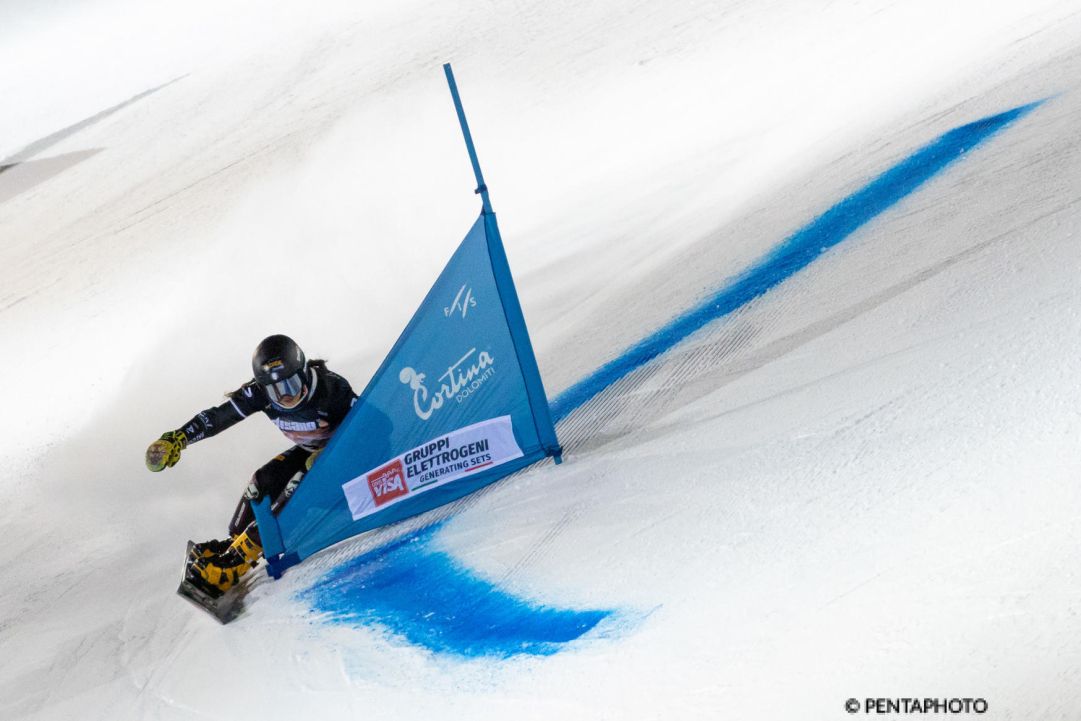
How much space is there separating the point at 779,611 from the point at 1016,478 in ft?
2.61

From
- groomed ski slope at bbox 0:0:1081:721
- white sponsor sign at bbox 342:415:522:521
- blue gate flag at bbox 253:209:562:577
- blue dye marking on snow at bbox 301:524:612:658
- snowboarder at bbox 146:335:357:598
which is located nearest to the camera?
groomed ski slope at bbox 0:0:1081:721

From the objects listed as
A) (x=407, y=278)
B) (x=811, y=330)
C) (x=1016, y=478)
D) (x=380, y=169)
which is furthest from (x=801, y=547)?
(x=380, y=169)

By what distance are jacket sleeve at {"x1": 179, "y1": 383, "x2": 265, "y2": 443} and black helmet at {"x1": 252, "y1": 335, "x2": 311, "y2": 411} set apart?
230mm

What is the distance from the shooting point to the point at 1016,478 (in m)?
2.97

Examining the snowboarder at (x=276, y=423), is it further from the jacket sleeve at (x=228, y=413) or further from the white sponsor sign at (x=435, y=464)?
the white sponsor sign at (x=435, y=464)

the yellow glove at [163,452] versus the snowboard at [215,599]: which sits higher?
the yellow glove at [163,452]

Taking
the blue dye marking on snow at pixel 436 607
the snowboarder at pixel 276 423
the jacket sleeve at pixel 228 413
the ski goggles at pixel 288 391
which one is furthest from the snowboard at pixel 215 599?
the ski goggles at pixel 288 391

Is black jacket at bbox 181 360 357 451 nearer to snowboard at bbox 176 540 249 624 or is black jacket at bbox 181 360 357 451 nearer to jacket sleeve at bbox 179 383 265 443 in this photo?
jacket sleeve at bbox 179 383 265 443

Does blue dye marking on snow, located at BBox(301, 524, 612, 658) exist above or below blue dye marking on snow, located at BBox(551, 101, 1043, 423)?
below

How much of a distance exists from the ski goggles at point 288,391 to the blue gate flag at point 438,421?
14.8 inches

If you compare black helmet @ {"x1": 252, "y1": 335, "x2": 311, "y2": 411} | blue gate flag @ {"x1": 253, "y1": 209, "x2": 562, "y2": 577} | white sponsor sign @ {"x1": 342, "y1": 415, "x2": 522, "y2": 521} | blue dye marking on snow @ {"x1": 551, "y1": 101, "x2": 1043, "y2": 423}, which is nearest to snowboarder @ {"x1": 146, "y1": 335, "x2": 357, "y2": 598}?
black helmet @ {"x1": 252, "y1": 335, "x2": 311, "y2": 411}

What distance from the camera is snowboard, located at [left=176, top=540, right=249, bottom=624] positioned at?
4547 millimetres

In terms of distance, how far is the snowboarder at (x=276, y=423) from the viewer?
4793mm

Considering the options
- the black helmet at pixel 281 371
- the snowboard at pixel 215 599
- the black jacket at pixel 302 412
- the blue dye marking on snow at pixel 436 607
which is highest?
the black helmet at pixel 281 371
